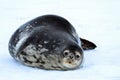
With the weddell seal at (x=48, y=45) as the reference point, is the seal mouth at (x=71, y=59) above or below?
below

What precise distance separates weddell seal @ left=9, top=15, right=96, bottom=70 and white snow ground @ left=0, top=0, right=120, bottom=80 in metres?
0.08

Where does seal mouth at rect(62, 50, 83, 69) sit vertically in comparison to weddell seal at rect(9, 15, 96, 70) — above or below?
below

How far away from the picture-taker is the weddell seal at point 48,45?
17.3ft

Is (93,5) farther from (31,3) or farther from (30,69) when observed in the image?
(30,69)

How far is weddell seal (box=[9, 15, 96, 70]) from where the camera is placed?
5281 millimetres

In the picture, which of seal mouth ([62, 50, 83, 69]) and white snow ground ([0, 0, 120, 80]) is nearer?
white snow ground ([0, 0, 120, 80])

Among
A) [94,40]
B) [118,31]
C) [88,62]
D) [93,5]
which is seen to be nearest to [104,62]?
[88,62]

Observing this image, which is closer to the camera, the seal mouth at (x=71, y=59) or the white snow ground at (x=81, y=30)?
the white snow ground at (x=81, y=30)

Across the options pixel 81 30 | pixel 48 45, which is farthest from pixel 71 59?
pixel 81 30

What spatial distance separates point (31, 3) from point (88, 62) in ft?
20.2

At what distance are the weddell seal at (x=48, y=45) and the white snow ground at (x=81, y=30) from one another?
0.27ft

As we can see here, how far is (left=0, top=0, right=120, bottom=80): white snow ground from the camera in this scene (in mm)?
5141

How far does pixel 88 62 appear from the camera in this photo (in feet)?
19.0

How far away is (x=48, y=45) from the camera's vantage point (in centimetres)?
539
